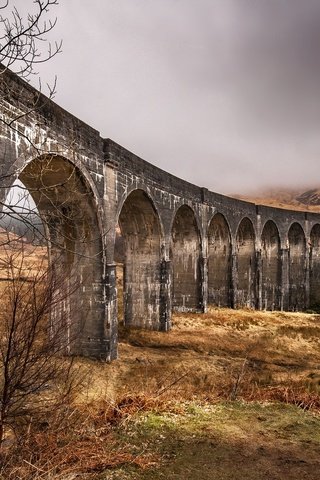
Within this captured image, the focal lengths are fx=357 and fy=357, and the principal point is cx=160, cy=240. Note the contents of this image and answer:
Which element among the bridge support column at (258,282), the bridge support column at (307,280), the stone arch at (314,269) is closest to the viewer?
the bridge support column at (258,282)

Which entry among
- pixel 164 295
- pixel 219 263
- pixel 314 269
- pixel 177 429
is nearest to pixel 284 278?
pixel 314 269

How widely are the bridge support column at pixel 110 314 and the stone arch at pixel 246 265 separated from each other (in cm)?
1579

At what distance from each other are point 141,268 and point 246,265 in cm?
1228

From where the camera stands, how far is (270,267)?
→ 93.1ft

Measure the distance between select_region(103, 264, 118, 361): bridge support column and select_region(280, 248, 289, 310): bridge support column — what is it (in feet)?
64.6

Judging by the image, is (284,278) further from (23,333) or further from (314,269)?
(23,333)

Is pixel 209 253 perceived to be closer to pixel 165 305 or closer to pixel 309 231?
pixel 165 305

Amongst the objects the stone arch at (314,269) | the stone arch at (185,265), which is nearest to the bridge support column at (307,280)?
the stone arch at (314,269)

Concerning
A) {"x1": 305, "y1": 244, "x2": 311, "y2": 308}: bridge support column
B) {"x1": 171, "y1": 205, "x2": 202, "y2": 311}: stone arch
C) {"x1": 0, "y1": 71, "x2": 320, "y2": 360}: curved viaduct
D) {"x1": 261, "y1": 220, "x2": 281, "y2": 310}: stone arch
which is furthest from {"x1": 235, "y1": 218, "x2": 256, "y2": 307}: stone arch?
{"x1": 305, "y1": 244, "x2": 311, "y2": 308}: bridge support column

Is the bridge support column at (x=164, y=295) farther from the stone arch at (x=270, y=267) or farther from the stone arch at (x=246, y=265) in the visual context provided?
the stone arch at (x=270, y=267)

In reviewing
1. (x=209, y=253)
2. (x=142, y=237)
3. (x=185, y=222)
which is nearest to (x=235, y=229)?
(x=209, y=253)

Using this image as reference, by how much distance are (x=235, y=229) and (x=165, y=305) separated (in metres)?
9.58

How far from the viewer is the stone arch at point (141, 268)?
51.8ft

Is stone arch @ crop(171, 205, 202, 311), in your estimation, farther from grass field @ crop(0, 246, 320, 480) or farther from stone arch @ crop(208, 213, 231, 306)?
grass field @ crop(0, 246, 320, 480)
